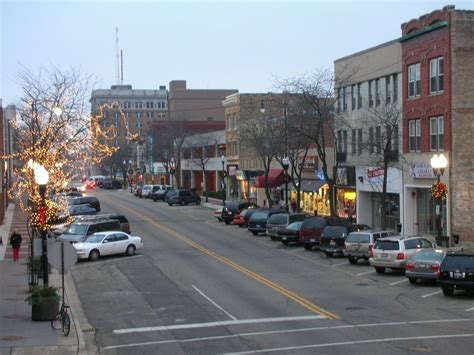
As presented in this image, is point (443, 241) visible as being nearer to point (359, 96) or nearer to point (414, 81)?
point (414, 81)

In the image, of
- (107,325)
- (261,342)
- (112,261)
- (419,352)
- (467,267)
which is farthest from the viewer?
(112,261)

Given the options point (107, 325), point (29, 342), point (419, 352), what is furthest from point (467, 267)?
point (29, 342)

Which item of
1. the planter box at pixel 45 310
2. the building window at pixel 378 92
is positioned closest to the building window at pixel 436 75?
the building window at pixel 378 92

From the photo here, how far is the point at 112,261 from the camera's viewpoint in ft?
115

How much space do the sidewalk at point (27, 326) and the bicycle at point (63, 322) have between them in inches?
5.3

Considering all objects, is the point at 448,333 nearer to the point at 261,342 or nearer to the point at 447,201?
the point at 261,342

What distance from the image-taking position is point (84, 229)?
38.0 meters

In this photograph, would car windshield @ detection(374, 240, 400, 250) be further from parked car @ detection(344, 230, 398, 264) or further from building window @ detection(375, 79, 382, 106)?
building window @ detection(375, 79, 382, 106)

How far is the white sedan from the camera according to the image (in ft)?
114

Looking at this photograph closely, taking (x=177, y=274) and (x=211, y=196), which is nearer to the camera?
(x=177, y=274)

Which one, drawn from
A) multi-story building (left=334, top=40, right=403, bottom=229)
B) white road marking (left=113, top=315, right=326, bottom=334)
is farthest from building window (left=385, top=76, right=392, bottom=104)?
white road marking (left=113, top=315, right=326, bottom=334)

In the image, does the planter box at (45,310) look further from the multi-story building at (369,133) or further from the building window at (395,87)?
the building window at (395,87)

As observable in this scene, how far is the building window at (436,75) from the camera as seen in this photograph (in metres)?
39.1

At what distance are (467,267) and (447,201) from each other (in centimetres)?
1555
